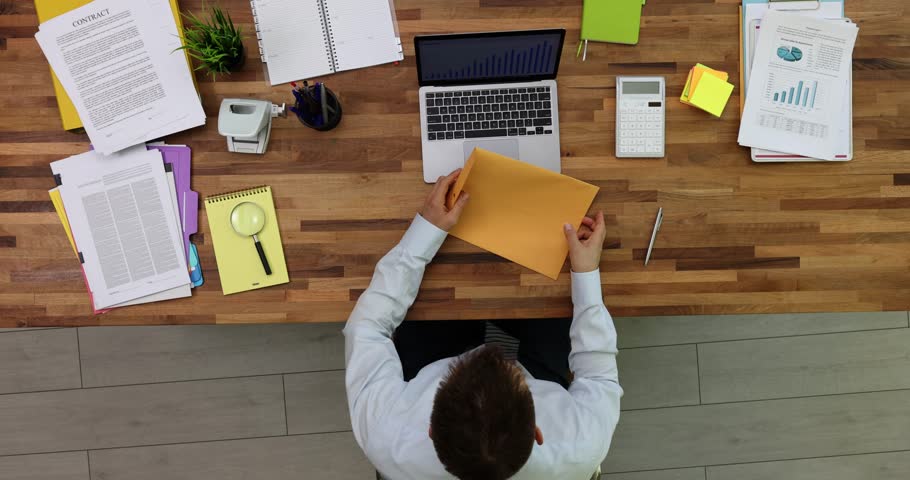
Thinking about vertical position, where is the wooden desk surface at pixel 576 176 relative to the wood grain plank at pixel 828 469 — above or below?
above

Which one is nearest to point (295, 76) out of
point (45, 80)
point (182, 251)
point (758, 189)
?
point (182, 251)

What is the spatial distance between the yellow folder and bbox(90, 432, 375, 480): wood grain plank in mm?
1245

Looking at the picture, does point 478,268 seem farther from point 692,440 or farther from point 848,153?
point 692,440

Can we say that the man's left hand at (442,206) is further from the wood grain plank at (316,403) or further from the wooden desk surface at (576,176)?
the wood grain plank at (316,403)

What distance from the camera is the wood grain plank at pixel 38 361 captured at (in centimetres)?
198

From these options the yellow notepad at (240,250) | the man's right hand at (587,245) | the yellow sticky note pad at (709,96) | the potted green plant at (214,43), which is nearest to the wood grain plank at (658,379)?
the man's right hand at (587,245)

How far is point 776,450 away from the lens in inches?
76.2

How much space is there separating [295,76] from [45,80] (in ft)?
2.07

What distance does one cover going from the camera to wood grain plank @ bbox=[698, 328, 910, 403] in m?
1.93

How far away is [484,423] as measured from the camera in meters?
0.91

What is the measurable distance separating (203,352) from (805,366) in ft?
7.33

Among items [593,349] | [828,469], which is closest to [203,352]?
[593,349]

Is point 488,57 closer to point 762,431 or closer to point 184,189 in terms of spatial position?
point 184,189

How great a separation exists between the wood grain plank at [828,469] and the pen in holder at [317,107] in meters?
1.81
